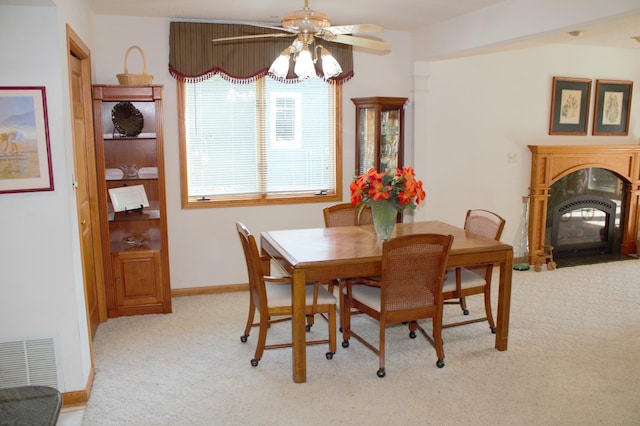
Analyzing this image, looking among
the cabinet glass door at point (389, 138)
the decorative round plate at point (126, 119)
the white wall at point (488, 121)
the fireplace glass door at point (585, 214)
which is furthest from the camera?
the fireplace glass door at point (585, 214)

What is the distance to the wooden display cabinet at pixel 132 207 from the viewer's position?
414 centimetres

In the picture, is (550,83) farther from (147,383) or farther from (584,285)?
(147,383)

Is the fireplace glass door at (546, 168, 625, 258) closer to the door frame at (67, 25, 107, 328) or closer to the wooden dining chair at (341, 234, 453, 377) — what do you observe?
the wooden dining chair at (341, 234, 453, 377)

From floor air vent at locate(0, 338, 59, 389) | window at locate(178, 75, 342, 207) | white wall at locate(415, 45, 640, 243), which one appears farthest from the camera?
white wall at locate(415, 45, 640, 243)

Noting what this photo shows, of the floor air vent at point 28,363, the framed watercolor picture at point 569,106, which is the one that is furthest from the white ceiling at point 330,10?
the floor air vent at point 28,363

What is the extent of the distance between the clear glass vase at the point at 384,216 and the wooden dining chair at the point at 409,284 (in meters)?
0.40

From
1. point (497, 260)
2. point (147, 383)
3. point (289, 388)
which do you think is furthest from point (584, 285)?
point (147, 383)

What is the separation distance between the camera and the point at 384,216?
11.6 ft

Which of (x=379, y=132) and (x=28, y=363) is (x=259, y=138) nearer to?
(x=379, y=132)

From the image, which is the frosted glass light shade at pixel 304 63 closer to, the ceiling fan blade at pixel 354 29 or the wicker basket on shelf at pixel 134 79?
the ceiling fan blade at pixel 354 29

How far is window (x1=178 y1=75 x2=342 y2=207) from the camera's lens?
188 inches

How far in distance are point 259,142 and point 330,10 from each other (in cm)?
138

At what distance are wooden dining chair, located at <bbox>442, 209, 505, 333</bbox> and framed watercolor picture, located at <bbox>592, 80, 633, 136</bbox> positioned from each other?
10.4ft

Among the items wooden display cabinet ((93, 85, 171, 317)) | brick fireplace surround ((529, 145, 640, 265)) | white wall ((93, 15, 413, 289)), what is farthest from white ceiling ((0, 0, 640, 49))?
brick fireplace surround ((529, 145, 640, 265))
